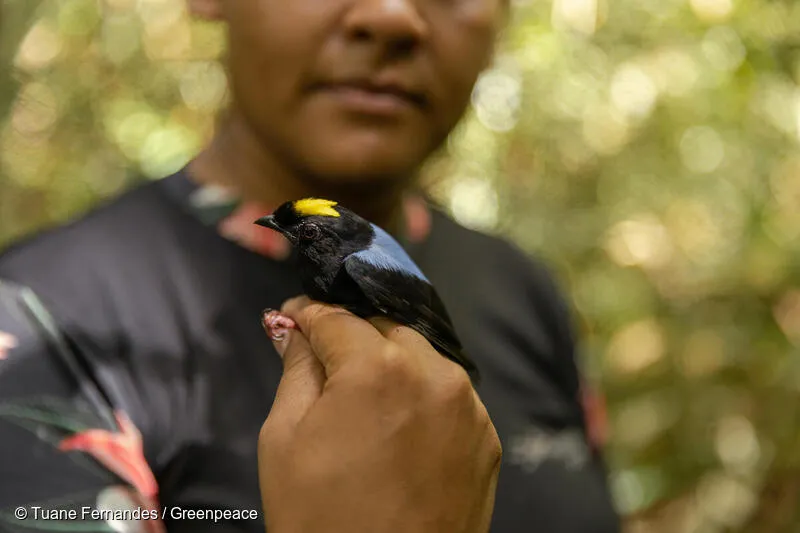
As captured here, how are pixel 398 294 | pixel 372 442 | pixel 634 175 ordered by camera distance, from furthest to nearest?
pixel 634 175 < pixel 398 294 < pixel 372 442

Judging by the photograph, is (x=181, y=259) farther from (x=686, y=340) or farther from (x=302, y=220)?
(x=686, y=340)

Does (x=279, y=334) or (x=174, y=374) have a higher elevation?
(x=279, y=334)

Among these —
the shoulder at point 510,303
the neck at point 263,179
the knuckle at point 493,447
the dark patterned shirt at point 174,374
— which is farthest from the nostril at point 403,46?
the knuckle at point 493,447

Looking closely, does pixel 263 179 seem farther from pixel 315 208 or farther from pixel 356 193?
pixel 315 208

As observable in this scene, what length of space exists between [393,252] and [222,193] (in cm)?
53

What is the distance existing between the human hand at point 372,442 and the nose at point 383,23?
1.55 feet

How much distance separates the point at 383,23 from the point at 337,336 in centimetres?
50

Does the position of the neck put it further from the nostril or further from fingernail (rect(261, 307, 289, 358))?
fingernail (rect(261, 307, 289, 358))

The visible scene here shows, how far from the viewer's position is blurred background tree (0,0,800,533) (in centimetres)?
248

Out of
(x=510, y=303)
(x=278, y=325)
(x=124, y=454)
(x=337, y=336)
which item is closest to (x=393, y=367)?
(x=337, y=336)

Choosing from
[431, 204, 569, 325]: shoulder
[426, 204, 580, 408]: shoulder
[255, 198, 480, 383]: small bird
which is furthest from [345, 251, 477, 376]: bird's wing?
[431, 204, 569, 325]: shoulder

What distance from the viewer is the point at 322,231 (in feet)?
2.43

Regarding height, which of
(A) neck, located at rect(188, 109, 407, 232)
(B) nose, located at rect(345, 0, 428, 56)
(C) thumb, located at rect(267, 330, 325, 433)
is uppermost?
(B) nose, located at rect(345, 0, 428, 56)

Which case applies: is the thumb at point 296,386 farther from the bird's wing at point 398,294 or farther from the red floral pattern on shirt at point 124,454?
the red floral pattern on shirt at point 124,454
